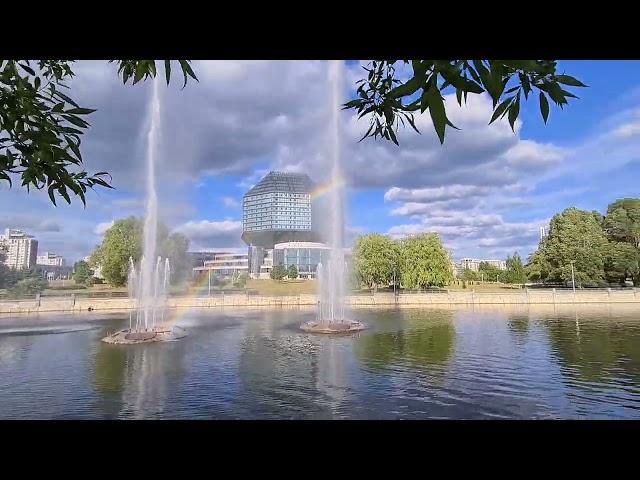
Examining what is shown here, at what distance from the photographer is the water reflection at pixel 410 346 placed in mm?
14805

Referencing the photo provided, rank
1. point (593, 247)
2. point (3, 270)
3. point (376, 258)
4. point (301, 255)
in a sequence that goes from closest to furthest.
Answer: point (3, 270) → point (593, 247) → point (376, 258) → point (301, 255)

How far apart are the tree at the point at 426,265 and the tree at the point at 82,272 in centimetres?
3286

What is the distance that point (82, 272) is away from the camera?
155 ft

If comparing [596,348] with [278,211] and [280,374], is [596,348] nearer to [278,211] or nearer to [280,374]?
[280,374]

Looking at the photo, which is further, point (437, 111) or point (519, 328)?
point (519, 328)

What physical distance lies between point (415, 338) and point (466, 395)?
9.63m

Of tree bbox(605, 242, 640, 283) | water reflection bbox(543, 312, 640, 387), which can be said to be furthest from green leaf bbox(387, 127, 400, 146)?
tree bbox(605, 242, 640, 283)

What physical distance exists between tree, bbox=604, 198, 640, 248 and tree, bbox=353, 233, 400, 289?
23205mm

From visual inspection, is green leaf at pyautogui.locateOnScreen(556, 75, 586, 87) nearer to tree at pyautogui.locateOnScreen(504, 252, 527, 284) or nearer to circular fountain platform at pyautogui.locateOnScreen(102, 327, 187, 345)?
circular fountain platform at pyautogui.locateOnScreen(102, 327, 187, 345)

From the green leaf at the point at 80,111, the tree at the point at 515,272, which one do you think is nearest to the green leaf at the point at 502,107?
the green leaf at the point at 80,111

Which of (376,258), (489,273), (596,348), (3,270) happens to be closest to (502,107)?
(596,348)

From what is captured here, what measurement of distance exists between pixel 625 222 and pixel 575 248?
669 cm
